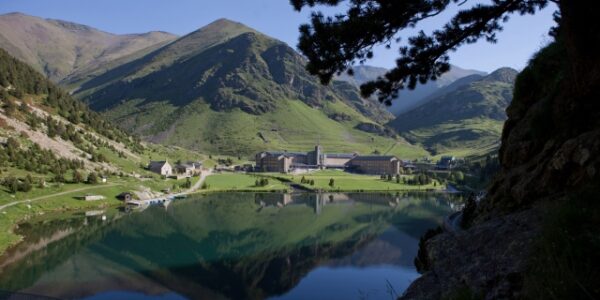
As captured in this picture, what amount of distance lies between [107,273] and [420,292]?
42410 millimetres

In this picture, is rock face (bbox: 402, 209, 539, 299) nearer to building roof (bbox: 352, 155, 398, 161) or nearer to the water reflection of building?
the water reflection of building

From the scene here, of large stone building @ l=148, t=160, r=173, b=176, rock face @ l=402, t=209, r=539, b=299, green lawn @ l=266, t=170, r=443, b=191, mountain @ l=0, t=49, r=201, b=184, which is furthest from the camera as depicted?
green lawn @ l=266, t=170, r=443, b=191

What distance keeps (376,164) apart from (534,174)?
172053 mm

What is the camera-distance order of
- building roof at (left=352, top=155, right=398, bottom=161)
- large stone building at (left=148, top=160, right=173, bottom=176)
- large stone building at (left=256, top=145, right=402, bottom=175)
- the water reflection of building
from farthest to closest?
building roof at (left=352, top=155, right=398, bottom=161) → large stone building at (left=256, top=145, right=402, bottom=175) → large stone building at (left=148, top=160, right=173, bottom=176) → the water reflection of building

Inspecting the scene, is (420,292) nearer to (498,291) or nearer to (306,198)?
(498,291)

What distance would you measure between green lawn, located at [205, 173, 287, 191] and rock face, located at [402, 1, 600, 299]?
10800 centimetres

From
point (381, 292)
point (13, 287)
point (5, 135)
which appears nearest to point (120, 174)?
point (5, 135)

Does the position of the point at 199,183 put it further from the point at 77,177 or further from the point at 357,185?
the point at 357,185

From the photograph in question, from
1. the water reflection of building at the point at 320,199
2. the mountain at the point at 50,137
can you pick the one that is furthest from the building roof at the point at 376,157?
the mountain at the point at 50,137

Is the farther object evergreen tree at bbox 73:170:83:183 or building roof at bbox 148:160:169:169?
building roof at bbox 148:160:169:169

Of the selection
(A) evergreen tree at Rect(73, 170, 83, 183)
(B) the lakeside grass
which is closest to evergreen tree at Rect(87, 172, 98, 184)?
(B) the lakeside grass

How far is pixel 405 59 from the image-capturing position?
15.5 meters

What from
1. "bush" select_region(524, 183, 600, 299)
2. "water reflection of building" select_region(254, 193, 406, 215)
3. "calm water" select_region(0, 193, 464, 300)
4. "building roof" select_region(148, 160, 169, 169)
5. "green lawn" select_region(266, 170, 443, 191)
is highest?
"building roof" select_region(148, 160, 169, 169)

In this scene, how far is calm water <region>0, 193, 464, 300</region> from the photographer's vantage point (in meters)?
39.8
